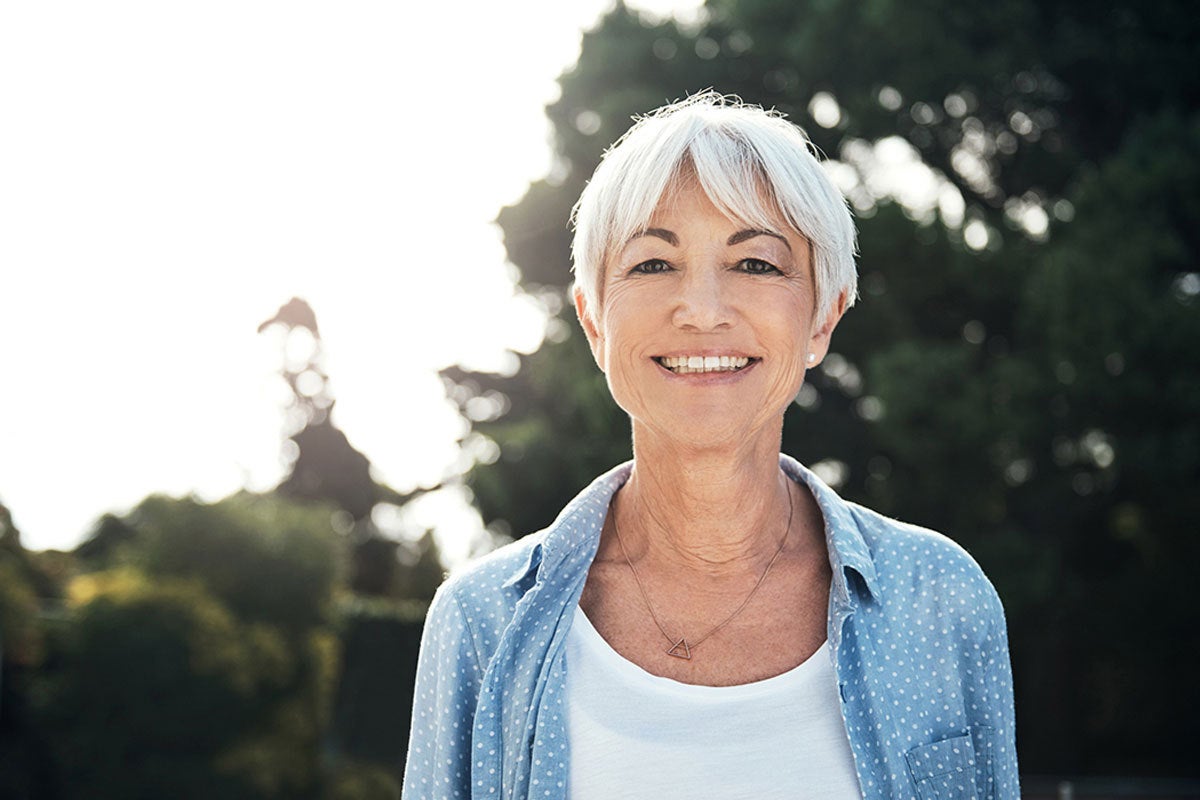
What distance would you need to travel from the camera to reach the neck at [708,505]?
5.72 feet

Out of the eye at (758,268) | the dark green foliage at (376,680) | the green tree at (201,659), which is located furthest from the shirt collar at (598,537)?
the dark green foliage at (376,680)

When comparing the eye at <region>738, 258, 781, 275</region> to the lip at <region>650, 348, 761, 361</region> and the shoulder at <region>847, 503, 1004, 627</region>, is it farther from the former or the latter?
the shoulder at <region>847, 503, 1004, 627</region>

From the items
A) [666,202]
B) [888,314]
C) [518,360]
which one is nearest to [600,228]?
[666,202]

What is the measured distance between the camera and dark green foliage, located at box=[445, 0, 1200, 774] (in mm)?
12750

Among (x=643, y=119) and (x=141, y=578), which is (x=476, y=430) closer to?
(x=141, y=578)

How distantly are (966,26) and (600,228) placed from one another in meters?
14.2

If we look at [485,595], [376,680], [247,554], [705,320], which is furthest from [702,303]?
[376,680]

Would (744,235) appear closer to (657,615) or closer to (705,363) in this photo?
(705,363)

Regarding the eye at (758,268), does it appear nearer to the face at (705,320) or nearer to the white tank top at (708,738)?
the face at (705,320)

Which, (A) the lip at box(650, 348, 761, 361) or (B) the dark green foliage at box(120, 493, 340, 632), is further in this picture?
(B) the dark green foliage at box(120, 493, 340, 632)

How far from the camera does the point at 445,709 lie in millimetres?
1678

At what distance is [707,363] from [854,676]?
43 cm

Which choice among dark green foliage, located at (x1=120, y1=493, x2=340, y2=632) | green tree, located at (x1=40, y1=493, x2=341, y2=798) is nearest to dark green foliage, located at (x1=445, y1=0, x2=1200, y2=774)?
dark green foliage, located at (x1=120, y1=493, x2=340, y2=632)

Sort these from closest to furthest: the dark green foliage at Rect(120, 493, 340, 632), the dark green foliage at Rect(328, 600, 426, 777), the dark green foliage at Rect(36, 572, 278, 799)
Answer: the dark green foliage at Rect(36, 572, 278, 799) → the dark green foliage at Rect(120, 493, 340, 632) → the dark green foliage at Rect(328, 600, 426, 777)
